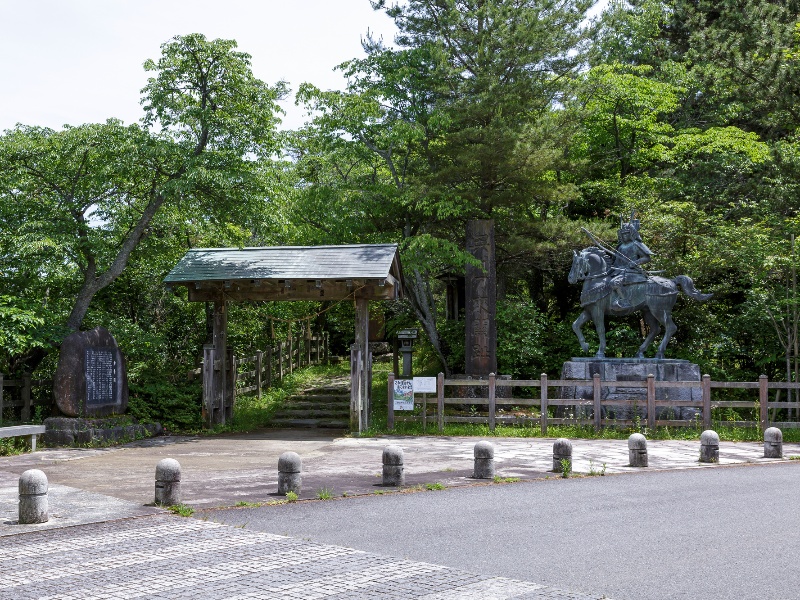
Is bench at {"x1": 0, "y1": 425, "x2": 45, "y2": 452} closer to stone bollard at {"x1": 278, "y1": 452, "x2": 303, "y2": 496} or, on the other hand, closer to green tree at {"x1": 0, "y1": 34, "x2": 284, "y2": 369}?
green tree at {"x1": 0, "y1": 34, "x2": 284, "y2": 369}

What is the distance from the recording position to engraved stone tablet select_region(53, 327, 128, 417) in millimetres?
16219

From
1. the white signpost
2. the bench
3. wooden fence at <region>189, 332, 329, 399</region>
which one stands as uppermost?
wooden fence at <region>189, 332, 329, 399</region>

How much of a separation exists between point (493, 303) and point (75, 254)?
11.1 metres

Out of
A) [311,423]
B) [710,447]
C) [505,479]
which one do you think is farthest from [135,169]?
[710,447]

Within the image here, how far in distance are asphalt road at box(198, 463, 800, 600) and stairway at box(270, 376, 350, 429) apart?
32.5 ft

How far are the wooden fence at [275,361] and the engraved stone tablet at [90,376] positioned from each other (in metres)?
3.36

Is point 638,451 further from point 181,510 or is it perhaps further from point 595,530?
point 181,510

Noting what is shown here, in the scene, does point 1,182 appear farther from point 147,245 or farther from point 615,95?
point 615,95

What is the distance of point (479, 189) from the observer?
22484mm

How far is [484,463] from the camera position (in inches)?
445

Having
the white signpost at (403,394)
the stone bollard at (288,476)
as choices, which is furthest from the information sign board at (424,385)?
the stone bollard at (288,476)

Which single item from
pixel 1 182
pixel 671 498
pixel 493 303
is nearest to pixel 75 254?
pixel 1 182

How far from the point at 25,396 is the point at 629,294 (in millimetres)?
14802

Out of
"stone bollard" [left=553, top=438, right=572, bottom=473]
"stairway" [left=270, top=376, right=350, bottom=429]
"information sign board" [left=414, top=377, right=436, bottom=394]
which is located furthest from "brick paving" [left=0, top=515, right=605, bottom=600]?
"stairway" [left=270, top=376, right=350, bottom=429]
